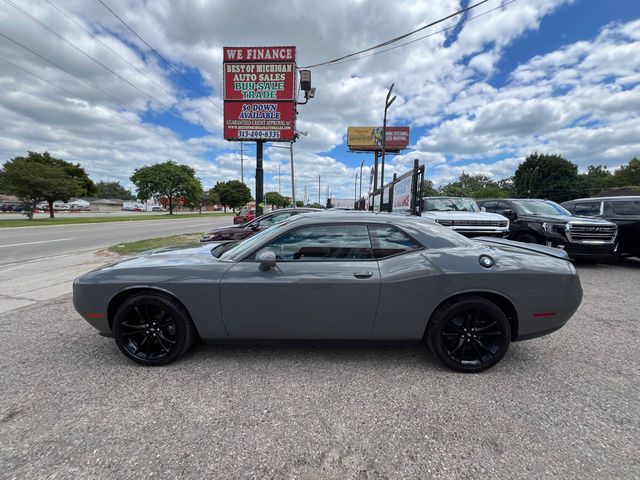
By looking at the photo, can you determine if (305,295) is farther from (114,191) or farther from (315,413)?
(114,191)

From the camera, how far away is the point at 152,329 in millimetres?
2682

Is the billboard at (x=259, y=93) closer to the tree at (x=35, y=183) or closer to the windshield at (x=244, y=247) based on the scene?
the windshield at (x=244, y=247)

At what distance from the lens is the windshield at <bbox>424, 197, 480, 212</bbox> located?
904cm

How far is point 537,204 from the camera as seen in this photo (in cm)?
855

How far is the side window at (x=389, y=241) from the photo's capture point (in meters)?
2.66

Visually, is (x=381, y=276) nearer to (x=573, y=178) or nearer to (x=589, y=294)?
(x=589, y=294)

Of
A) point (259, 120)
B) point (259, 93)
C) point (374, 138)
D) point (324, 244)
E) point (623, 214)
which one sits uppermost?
point (374, 138)

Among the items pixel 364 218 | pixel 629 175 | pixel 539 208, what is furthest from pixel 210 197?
pixel 629 175

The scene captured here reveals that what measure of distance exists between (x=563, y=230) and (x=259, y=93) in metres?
11.7

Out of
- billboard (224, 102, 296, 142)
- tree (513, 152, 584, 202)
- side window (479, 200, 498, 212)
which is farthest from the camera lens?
tree (513, 152, 584, 202)

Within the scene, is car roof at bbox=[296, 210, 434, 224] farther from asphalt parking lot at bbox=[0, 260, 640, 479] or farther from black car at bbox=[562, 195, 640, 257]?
black car at bbox=[562, 195, 640, 257]

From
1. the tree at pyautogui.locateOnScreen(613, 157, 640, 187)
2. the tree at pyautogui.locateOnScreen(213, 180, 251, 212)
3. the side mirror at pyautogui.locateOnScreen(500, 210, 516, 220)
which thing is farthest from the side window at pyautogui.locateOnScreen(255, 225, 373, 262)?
the tree at pyautogui.locateOnScreen(613, 157, 640, 187)

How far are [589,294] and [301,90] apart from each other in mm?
12795

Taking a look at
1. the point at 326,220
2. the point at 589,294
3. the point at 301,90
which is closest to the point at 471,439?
the point at 326,220
